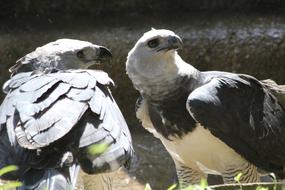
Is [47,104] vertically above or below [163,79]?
above

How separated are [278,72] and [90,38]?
2035mm

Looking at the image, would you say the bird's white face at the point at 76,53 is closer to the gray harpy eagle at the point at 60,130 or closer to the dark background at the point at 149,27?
the gray harpy eagle at the point at 60,130

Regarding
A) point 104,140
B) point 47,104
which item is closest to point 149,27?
point 47,104

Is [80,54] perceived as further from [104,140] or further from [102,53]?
[104,140]

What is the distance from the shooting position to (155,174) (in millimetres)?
7758

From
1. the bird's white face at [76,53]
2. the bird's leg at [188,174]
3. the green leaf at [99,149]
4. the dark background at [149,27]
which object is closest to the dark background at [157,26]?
the dark background at [149,27]

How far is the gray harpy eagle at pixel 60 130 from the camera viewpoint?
15.4 feet

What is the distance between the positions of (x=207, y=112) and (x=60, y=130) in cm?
139

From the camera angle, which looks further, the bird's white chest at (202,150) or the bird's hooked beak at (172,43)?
the bird's white chest at (202,150)

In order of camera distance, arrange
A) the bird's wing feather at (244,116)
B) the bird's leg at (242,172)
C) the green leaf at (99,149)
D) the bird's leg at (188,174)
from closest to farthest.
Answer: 1. the green leaf at (99,149)
2. the bird's wing feather at (244,116)
3. the bird's leg at (242,172)
4. the bird's leg at (188,174)

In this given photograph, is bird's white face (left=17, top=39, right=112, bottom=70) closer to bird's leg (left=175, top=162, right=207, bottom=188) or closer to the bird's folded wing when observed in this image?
the bird's folded wing

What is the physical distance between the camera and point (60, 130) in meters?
4.71

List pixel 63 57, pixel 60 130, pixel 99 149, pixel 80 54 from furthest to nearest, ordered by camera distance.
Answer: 1. pixel 80 54
2. pixel 63 57
3. pixel 60 130
4. pixel 99 149

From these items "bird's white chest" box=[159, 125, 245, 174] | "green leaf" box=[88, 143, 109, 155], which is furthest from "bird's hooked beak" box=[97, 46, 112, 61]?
"green leaf" box=[88, 143, 109, 155]
